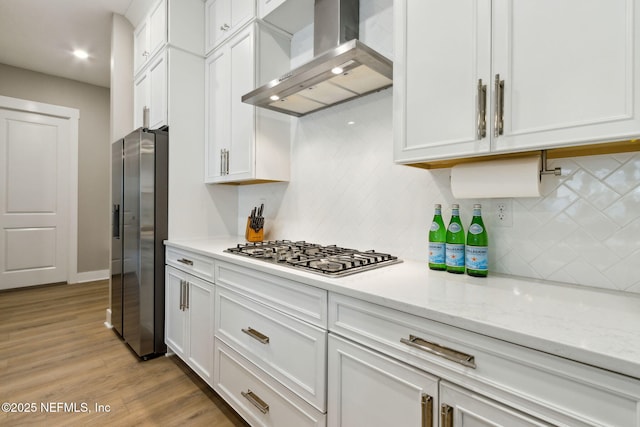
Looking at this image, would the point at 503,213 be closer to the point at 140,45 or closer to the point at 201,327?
the point at 201,327

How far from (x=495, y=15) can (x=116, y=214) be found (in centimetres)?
299

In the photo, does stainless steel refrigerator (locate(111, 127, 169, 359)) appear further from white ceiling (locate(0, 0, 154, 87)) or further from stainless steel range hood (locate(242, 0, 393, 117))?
white ceiling (locate(0, 0, 154, 87))

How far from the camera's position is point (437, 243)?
4.42 feet

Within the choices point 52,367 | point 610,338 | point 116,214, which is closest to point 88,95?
point 116,214

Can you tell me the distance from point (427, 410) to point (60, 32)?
4701mm

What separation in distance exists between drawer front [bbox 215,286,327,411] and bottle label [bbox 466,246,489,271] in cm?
65

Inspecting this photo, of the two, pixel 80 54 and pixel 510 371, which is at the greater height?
pixel 80 54

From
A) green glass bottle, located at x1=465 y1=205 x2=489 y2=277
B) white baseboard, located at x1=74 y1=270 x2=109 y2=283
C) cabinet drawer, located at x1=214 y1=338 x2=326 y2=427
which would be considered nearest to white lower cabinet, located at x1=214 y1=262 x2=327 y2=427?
cabinet drawer, located at x1=214 y1=338 x2=326 y2=427

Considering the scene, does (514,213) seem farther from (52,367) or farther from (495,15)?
(52,367)

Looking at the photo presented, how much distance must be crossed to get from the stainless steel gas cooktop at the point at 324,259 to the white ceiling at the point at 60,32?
2.70 m

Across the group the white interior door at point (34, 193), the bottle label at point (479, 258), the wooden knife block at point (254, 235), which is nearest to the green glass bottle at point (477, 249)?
the bottle label at point (479, 258)

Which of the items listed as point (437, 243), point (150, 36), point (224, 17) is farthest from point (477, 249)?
point (150, 36)

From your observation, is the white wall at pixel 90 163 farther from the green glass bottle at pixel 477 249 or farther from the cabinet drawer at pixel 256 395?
the green glass bottle at pixel 477 249

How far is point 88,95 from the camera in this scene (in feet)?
15.2
